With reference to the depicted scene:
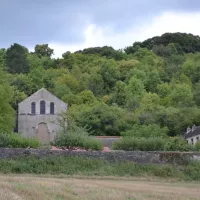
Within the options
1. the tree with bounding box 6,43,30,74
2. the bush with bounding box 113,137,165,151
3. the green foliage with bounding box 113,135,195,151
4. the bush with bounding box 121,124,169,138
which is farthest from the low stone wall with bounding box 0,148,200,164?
the tree with bounding box 6,43,30,74

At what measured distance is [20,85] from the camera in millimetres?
101812

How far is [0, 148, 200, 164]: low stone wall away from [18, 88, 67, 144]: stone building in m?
33.1

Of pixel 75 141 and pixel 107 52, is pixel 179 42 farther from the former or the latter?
pixel 75 141

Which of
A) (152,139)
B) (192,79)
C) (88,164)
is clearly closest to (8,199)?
(88,164)

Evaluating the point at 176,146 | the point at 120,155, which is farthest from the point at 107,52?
the point at 120,155

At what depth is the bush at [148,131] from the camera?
70.3 meters

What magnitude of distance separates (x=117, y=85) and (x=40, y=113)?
3136cm

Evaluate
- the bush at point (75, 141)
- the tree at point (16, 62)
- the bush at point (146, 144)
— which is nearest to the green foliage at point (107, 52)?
the tree at point (16, 62)

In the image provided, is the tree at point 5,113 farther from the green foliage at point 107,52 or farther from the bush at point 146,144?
the green foliage at point 107,52

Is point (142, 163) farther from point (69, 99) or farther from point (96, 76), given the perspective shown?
point (96, 76)

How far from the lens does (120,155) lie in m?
49.0

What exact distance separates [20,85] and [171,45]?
7083cm

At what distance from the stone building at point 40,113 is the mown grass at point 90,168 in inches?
1345

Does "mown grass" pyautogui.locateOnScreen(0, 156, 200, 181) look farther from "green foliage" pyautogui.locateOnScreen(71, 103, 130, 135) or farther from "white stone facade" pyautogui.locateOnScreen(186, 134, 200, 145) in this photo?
"green foliage" pyautogui.locateOnScreen(71, 103, 130, 135)
